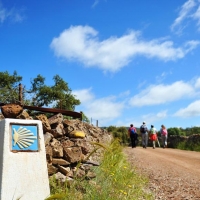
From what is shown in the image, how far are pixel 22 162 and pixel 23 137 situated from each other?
33 cm

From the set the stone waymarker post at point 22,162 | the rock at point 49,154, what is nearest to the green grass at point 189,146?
the rock at point 49,154

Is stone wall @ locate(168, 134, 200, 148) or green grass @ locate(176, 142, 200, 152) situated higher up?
stone wall @ locate(168, 134, 200, 148)

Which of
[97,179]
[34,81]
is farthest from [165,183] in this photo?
[34,81]

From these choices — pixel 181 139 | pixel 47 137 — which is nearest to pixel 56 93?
pixel 181 139

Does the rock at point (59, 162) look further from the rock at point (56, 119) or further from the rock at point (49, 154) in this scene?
the rock at point (56, 119)

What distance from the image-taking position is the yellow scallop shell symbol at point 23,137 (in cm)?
479

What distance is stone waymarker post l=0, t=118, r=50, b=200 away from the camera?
4602 mm

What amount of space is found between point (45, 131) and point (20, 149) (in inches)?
72.1

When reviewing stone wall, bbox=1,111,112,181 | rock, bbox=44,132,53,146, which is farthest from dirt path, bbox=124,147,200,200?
rock, bbox=44,132,53,146

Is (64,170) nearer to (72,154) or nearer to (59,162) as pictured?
(59,162)

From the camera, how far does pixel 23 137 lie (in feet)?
15.9

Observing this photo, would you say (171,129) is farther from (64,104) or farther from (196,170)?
(196,170)

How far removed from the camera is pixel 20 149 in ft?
15.7

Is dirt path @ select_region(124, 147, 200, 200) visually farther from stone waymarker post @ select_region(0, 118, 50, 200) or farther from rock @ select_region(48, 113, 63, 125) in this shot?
stone waymarker post @ select_region(0, 118, 50, 200)
